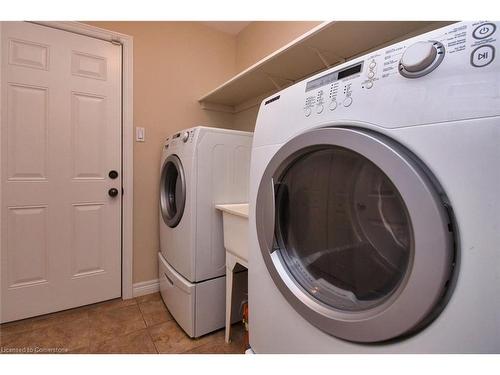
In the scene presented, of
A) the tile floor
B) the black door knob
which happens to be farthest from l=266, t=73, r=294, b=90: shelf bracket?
the tile floor

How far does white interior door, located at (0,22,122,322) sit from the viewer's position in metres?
1.46

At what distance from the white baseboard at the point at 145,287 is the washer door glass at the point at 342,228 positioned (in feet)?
5.16

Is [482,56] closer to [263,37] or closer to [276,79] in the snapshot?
[276,79]

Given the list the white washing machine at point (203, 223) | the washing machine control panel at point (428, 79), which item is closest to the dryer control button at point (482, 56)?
the washing machine control panel at point (428, 79)

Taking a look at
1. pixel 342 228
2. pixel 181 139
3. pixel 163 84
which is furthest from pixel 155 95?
pixel 342 228

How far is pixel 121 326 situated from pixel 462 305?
67.3 inches

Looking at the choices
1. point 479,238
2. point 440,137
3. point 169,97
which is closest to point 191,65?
point 169,97

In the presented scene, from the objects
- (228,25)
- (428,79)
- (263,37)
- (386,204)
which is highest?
(228,25)

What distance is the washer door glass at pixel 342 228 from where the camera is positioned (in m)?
0.53

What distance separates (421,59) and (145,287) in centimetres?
210

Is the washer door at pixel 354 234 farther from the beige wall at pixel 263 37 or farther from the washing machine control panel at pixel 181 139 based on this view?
the beige wall at pixel 263 37

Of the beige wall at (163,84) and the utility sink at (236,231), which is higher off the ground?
the beige wall at (163,84)

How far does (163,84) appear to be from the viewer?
6.31ft

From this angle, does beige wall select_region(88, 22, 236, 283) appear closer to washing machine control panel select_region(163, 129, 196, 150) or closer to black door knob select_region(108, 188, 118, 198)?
black door knob select_region(108, 188, 118, 198)
